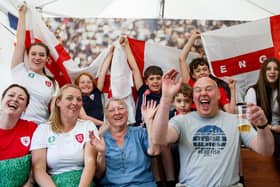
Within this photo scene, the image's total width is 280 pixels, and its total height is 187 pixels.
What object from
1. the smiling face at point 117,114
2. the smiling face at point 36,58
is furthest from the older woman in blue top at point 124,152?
the smiling face at point 36,58

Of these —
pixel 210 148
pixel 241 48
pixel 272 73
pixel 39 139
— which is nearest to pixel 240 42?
pixel 241 48

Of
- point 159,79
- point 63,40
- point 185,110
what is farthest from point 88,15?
point 185,110

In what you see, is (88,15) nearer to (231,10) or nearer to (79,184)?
(231,10)

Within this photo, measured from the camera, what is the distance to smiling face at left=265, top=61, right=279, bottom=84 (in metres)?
2.46

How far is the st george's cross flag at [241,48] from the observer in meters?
2.97

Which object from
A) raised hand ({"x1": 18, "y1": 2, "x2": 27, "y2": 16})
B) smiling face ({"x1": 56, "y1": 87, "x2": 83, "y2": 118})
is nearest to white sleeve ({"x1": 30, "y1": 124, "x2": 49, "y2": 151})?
smiling face ({"x1": 56, "y1": 87, "x2": 83, "y2": 118})

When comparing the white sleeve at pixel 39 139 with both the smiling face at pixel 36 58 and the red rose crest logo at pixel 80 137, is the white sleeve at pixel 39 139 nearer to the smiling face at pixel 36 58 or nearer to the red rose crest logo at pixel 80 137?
the red rose crest logo at pixel 80 137

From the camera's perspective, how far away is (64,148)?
1.87 metres

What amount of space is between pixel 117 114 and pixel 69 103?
264mm

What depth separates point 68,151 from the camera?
1.86m

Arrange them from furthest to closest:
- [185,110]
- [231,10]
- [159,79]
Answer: [231,10], [159,79], [185,110]

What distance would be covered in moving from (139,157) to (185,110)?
1.59ft

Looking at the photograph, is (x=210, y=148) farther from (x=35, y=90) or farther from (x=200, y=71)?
(x=35, y=90)

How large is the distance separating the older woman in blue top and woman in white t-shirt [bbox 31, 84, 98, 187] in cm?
9
